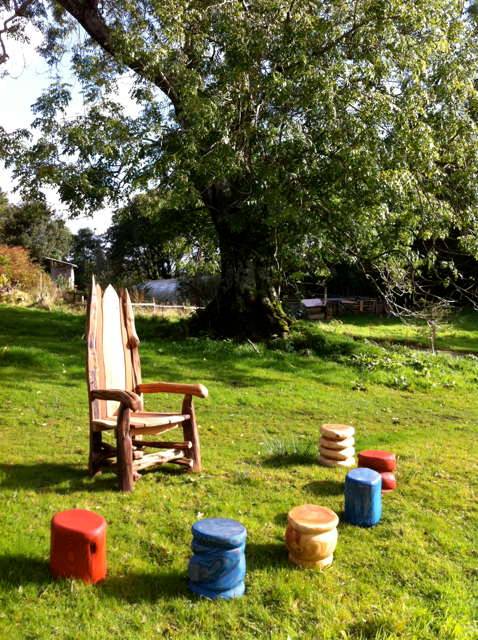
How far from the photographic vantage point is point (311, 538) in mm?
3385

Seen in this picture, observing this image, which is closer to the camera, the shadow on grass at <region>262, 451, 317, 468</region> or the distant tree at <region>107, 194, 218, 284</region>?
the shadow on grass at <region>262, 451, 317, 468</region>

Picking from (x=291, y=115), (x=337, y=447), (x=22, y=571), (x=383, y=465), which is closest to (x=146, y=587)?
(x=22, y=571)

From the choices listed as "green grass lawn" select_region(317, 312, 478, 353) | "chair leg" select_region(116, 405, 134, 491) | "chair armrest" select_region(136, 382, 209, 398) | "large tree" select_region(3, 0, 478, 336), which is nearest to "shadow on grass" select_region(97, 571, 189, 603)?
"chair leg" select_region(116, 405, 134, 491)

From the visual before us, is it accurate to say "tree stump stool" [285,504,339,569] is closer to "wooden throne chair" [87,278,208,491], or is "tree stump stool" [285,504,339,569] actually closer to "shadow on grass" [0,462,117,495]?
"wooden throne chair" [87,278,208,491]

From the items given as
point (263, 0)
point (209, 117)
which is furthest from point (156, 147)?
point (263, 0)

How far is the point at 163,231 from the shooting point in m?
14.8

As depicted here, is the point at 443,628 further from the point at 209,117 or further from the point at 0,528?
the point at 209,117

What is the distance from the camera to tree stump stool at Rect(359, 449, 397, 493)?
15.8 ft

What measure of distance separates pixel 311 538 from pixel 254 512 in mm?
961

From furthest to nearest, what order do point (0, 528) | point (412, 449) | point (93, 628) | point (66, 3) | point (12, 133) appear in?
point (66, 3)
point (12, 133)
point (412, 449)
point (0, 528)
point (93, 628)

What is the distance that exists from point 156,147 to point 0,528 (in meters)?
7.63

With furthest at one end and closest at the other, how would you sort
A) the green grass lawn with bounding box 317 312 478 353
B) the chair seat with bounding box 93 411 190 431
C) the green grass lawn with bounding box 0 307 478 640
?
the green grass lawn with bounding box 317 312 478 353 → the chair seat with bounding box 93 411 190 431 → the green grass lawn with bounding box 0 307 478 640

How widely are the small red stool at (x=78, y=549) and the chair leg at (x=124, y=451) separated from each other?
128 centimetres

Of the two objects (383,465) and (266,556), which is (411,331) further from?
(266,556)
